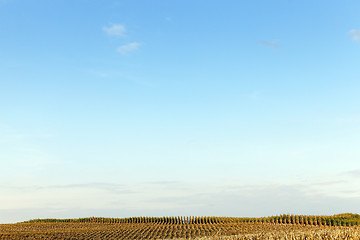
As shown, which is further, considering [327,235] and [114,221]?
[114,221]

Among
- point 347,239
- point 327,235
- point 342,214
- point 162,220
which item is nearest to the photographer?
point 347,239

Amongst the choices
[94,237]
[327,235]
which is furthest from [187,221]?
[327,235]

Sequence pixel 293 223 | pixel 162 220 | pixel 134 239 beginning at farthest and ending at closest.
→ pixel 162 220
pixel 293 223
pixel 134 239

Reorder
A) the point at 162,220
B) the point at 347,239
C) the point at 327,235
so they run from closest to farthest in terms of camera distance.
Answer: the point at 347,239 → the point at 327,235 → the point at 162,220

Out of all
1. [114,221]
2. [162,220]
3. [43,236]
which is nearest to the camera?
[43,236]

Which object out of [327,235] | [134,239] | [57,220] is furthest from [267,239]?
[57,220]

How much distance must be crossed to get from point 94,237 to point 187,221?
85.6 feet

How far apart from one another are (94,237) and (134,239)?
5.02 meters

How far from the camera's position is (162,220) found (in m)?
70.3

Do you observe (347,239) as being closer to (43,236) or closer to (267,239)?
(267,239)

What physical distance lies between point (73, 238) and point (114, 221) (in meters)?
33.7

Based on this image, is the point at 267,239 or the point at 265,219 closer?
the point at 267,239

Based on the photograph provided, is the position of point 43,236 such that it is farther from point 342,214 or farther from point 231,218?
point 342,214

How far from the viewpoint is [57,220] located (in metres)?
77.2
